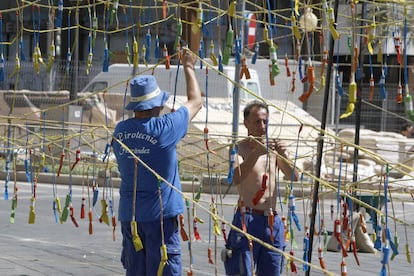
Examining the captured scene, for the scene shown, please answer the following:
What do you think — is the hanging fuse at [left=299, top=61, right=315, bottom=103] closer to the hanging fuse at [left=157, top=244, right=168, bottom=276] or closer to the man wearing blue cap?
the man wearing blue cap

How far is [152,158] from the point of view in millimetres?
5477

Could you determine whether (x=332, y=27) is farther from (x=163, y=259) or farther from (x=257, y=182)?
(x=257, y=182)

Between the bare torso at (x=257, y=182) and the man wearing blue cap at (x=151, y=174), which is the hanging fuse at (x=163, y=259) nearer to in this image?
the man wearing blue cap at (x=151, y=174)

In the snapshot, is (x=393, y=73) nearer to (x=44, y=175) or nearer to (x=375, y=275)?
(x=44, y=175)

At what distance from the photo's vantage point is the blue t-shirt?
5.47m

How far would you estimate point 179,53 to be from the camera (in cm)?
550

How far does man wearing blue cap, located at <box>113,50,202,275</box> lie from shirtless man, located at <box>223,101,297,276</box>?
661mm

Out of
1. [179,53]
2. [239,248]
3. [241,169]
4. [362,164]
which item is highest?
[179,53]

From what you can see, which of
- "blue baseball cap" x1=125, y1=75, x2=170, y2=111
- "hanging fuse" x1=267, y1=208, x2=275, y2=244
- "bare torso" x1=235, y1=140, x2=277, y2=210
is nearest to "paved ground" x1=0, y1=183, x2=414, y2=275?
"bare torso" x1=235, y1=140, x2=277, y2=210

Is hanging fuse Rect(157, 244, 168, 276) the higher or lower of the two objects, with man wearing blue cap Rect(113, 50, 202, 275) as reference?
lower

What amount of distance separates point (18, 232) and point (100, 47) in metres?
25.4

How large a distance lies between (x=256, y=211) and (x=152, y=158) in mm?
1036

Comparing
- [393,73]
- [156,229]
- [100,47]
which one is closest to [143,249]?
[156,229]

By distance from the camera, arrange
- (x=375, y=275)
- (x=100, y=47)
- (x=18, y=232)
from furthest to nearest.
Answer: (x=100, y=47)
(x=18, y=232)
(x=375, y=275)
